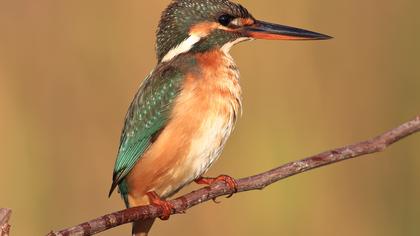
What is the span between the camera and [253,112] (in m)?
3.89

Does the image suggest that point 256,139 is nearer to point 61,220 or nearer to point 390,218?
point 390,218

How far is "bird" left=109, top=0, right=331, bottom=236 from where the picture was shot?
322 cm

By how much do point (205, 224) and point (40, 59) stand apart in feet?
3.32

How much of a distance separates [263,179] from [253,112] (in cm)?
113

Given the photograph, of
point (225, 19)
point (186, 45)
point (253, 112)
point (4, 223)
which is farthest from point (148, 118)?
point (4, 223)

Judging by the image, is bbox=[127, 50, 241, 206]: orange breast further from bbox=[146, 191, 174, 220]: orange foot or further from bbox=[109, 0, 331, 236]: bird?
bbox=[146, 191, 174, 220]: orange foot

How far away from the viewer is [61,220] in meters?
3.72

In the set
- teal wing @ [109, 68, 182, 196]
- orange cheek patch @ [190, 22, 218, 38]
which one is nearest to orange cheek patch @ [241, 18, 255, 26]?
orange cheek patch @ [190, 22, 218, 38]

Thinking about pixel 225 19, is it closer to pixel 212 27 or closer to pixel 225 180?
pixel 212 27

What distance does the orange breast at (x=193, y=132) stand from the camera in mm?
3211

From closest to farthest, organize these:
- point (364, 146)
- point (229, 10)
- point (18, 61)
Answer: point (364, 146) < point (229, 10) < point (18, 61)

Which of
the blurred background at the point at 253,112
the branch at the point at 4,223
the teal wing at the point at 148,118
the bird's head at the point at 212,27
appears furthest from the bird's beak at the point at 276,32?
the branch at the point at 4,223

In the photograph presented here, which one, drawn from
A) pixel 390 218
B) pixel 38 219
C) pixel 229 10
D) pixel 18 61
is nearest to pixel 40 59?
pixel 18 61

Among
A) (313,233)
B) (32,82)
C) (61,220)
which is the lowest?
(313,233)
